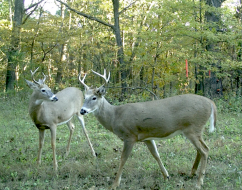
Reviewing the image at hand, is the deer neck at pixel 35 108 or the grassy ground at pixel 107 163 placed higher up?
the deer neck at pixel 35 108

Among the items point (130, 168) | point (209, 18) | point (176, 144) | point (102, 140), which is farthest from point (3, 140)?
point (209, 18)

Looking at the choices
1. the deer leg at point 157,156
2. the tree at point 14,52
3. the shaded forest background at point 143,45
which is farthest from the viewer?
the tree at point 14,52

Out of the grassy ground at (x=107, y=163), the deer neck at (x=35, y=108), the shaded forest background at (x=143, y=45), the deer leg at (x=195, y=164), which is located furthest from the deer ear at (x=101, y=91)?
the shaded forest background at (x=143, y=45)

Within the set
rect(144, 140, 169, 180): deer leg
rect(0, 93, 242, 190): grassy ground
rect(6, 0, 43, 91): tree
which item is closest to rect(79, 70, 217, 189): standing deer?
rect(144, 140, 169, 180): deer leg

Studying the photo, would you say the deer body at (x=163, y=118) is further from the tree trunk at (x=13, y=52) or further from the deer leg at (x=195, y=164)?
the tree trunk at (x=13, y=52)

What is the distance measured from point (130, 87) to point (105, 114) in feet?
5.94

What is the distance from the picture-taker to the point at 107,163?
5387 millimetres

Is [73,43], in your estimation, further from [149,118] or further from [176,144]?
[149,118]

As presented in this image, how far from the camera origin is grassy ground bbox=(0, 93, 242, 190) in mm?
4434

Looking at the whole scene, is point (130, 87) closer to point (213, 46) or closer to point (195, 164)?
point (195, 164)

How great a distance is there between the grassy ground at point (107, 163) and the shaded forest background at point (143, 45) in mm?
2134

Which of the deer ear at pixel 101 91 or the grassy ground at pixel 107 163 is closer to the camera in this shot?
the grassy ground at pixel 107 163

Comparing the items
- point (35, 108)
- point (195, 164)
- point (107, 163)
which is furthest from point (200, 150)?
point (35, 108)

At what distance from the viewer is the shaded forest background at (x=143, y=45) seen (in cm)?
1044
